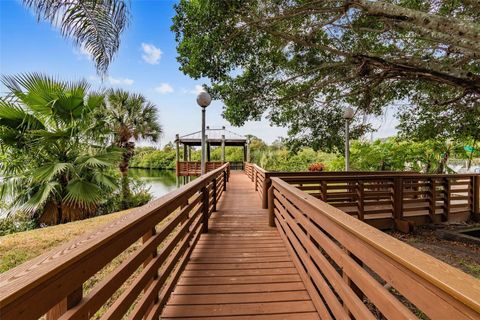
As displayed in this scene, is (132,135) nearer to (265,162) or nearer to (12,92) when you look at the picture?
(12,92)

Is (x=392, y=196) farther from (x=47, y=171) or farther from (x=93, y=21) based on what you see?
(x=47, y=171)

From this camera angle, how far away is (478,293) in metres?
0.64

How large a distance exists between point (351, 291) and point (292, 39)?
522cm

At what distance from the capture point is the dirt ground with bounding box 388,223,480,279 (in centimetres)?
369

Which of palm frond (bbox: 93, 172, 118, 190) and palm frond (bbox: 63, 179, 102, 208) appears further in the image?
palm frond (bbox: 93, 172, 118, 190)

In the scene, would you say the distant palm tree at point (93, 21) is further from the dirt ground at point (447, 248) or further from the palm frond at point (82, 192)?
the dirt ground at point (447, 248)

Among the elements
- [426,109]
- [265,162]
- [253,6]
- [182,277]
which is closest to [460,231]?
[426,109]

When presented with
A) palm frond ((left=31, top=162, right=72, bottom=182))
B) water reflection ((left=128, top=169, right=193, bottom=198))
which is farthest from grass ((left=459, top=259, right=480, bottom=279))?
water reflection ((left=128, top=169, right=193, bottom=198))

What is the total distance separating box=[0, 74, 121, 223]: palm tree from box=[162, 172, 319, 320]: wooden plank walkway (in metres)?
4.28

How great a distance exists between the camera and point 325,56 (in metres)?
6.14

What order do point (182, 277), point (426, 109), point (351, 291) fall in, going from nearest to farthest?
point (351, 291)
point (182, 277)
point (426, 109)

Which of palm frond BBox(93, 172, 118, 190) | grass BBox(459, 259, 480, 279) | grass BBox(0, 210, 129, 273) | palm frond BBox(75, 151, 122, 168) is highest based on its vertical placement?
palm frond BBox(75, 151, 122, 168)

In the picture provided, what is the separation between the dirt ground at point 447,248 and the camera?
12.1 ft

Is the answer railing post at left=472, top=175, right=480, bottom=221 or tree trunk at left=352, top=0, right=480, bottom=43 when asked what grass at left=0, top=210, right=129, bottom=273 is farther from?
railing post at left=472, top=175, right=480, bottom=221
